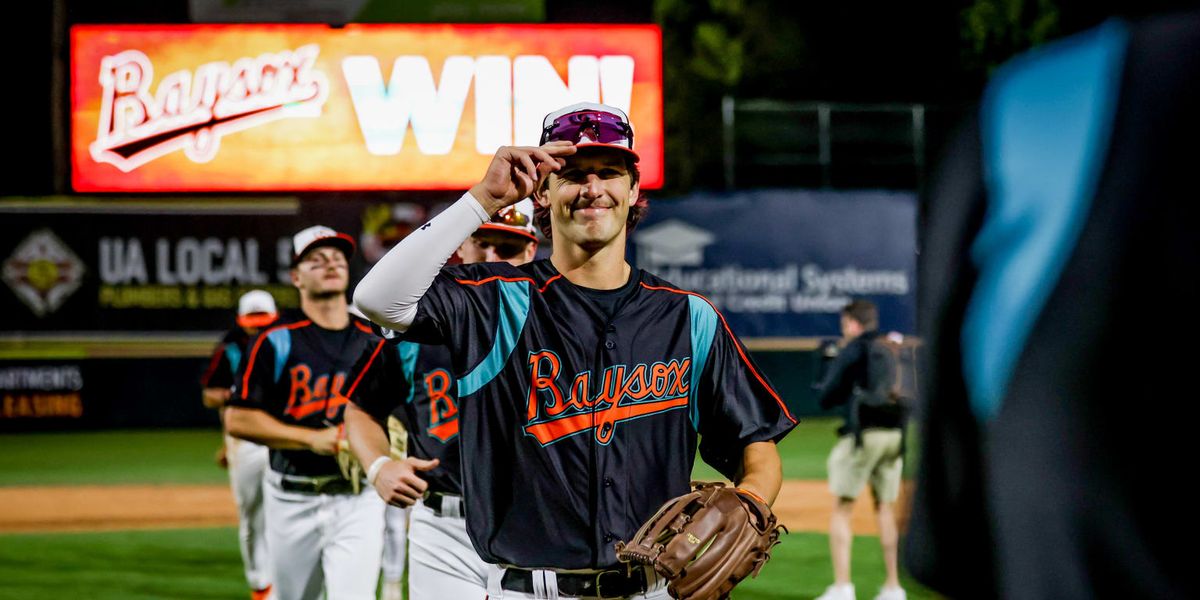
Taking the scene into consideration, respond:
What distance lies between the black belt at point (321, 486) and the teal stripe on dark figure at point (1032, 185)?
206 inches

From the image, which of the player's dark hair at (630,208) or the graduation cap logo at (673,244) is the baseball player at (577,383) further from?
the graduation cap logo at (673,244)

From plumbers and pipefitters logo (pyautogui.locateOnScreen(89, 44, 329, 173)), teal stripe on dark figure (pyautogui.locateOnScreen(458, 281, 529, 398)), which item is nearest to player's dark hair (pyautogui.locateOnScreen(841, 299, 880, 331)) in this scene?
teal stripe on dark figure (pyautogui.locateOnScreen(458, 281, 529, 398))

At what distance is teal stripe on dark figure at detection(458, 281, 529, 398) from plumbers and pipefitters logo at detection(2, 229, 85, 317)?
1649cm

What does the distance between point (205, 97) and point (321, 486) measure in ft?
22.5

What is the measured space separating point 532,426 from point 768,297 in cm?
1603

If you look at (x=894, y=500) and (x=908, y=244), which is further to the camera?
(x=908, y=244)

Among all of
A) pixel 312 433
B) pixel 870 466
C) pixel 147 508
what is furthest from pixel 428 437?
pixel 147 508

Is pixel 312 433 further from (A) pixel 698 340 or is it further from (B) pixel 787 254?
(B) pixel 787 254

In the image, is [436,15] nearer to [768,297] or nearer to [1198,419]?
[768,297]

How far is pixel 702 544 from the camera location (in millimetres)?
2730

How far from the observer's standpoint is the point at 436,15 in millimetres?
12039

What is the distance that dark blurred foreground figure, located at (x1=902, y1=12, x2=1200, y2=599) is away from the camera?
2.77ft

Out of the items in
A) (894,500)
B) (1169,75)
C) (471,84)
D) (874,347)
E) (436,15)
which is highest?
(436,15)

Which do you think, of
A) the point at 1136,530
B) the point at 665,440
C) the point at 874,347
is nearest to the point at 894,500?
the point at 874,347
